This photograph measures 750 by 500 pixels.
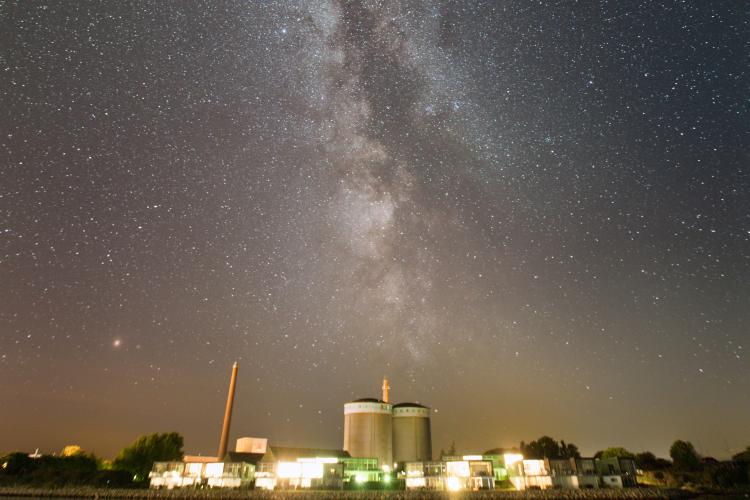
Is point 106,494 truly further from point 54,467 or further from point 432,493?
point 432,493

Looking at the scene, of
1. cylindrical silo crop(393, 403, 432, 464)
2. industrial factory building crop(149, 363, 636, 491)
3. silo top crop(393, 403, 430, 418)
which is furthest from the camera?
silo top crop(393, 403, 430, 418)

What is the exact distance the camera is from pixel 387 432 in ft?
234

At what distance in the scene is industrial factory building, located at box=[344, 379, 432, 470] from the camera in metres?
69.0

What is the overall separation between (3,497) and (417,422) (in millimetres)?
50650

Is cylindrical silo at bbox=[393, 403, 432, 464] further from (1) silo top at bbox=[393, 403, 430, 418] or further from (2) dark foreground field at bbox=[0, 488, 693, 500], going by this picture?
(2) dark foreground field at bbox=[0, 488, 693, 500]

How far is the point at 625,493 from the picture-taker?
1752 inches

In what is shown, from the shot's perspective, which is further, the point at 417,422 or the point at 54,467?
the point at 417,422

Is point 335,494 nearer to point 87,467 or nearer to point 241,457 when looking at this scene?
point 241,457

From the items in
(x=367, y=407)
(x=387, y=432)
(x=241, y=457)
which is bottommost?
(x=241, y=457)

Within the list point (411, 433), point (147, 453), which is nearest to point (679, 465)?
point (411, 433)

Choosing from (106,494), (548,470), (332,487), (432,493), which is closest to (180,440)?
(106,494)

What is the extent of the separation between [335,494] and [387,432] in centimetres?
2625

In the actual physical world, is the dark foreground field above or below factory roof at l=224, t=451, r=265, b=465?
below

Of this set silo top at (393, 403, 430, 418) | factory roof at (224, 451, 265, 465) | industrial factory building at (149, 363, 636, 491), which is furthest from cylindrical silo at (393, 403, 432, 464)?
factory roof at (224, 451, 265, 465)
